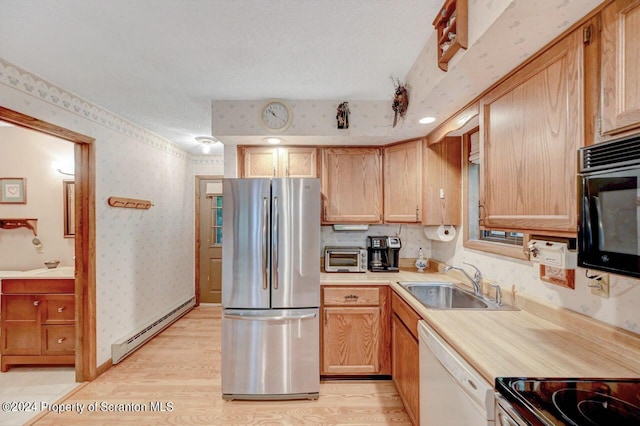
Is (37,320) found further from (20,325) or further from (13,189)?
(13,189)

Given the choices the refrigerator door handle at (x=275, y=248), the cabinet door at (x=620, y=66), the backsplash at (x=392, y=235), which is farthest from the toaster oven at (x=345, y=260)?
the cabinet door at (x=620, y=66)

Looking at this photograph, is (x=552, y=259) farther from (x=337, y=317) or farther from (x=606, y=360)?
(x=337, y=317)

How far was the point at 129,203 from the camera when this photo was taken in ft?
9.67

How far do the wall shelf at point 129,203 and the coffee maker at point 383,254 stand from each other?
2.51m

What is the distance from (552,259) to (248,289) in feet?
6.36

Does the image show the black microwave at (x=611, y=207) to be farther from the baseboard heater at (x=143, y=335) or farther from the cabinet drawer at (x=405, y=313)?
the baseboard heater at (x=143, y=335)

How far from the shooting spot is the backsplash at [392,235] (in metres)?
3.03

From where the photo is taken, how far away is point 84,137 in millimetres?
2441

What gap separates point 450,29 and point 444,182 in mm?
1459

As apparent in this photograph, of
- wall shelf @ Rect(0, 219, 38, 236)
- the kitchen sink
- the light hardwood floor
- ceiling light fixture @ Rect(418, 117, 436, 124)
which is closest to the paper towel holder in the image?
the kitchen sink

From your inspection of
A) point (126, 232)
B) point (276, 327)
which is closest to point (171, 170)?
point (126, 232)

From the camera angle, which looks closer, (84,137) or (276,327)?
(276,327)

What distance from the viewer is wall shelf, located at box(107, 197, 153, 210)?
2723mm

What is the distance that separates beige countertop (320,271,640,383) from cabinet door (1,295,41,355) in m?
3.37
